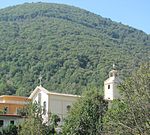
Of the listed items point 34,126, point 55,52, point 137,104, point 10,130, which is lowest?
point 10,130

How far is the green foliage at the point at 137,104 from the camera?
2111 cm

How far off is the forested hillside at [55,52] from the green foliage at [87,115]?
23.9 ft

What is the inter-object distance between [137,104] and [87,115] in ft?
71.1

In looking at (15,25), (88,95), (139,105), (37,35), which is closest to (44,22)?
(15,25)

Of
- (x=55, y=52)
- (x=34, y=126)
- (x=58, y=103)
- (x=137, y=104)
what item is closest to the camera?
(x=137, y=104)

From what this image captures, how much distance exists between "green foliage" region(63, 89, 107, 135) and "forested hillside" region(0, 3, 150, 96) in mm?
7292

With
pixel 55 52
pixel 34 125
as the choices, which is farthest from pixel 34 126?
pixel 55 52

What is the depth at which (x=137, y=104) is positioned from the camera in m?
21.5

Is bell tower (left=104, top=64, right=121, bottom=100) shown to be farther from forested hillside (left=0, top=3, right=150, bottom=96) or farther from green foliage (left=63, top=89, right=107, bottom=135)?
green foliage (left=63, top=89, right=107, bottom=135)

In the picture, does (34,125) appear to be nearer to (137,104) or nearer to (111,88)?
(111,88)

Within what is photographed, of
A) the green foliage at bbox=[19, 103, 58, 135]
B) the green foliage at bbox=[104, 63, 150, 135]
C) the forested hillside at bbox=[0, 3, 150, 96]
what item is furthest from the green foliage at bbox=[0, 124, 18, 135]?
the green foliage at bbox=[104, 63, 150, 135]

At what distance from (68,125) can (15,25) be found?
345 ft

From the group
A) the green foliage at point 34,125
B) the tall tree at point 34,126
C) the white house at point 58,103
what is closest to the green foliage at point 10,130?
the green foliage at point 34,125

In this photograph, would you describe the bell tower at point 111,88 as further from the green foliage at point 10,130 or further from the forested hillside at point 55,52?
the green foliage at point 10,130
